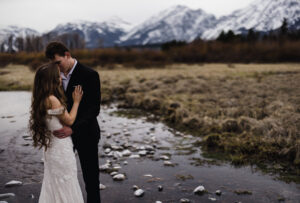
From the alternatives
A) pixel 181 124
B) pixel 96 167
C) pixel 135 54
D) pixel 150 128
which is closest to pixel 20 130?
pixel 150 128

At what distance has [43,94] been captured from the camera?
12.7 ft

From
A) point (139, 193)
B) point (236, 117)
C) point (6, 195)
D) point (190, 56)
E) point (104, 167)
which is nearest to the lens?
point (6, 195)

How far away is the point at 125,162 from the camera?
307 inches

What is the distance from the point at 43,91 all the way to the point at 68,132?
0.76m

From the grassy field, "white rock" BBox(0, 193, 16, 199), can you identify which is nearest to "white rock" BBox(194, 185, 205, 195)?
the grassy field

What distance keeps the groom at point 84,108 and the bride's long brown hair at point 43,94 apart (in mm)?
224

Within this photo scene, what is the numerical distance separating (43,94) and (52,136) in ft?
2.35

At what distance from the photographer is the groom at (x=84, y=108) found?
4.22 m

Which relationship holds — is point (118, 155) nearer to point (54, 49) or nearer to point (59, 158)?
point (59, 158)

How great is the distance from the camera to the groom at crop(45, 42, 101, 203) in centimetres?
422

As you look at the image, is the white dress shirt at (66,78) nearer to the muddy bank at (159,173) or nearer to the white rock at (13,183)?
the muddy bank at (159,173)

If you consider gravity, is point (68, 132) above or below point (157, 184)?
above

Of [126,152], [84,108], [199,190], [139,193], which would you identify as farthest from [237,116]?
[84,108]

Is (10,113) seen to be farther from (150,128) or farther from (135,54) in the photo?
(135,54)
